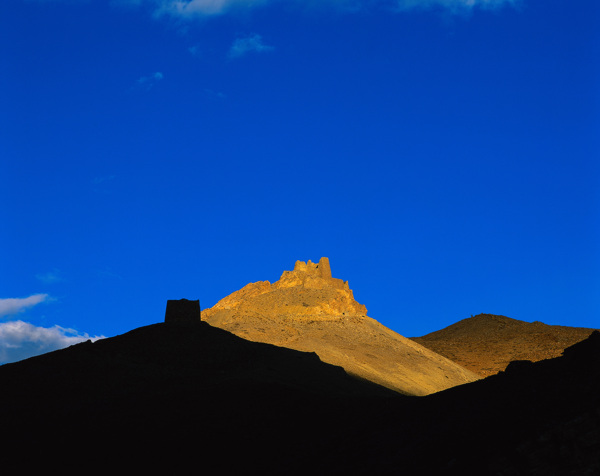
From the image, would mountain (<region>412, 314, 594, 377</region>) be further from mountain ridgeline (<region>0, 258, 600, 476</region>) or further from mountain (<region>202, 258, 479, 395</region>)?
mountain ridgeline (<region>0, 258, 600, 476</region>)

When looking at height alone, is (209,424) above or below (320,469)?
above

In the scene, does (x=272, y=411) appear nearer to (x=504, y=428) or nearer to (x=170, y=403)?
(x=170, y=403)

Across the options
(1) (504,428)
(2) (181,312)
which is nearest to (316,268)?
(2) (181,312)

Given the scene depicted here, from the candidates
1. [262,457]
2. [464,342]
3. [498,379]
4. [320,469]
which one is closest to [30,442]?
[262,457]

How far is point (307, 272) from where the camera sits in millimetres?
79438

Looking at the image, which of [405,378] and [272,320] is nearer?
[405,378]

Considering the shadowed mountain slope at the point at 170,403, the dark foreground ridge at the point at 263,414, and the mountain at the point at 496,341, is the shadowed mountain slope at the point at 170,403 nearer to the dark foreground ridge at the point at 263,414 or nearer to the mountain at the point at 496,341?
the dark foreground ridge at the point at 263,414

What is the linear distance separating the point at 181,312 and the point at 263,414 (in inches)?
673

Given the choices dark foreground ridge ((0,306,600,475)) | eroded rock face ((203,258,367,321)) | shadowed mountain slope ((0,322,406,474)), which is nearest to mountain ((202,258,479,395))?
eroded rock face ((203,258,367,321))

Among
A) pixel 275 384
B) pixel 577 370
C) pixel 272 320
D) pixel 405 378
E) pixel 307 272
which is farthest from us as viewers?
pixel 307 272

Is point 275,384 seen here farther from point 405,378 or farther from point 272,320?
point 272,320

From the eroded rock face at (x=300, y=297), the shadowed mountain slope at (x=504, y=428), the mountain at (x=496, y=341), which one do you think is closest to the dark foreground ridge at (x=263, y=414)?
the shadowed mountain slope at (x=504, y=428)

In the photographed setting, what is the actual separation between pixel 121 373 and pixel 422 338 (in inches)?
2811

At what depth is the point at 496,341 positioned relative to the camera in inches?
3669
